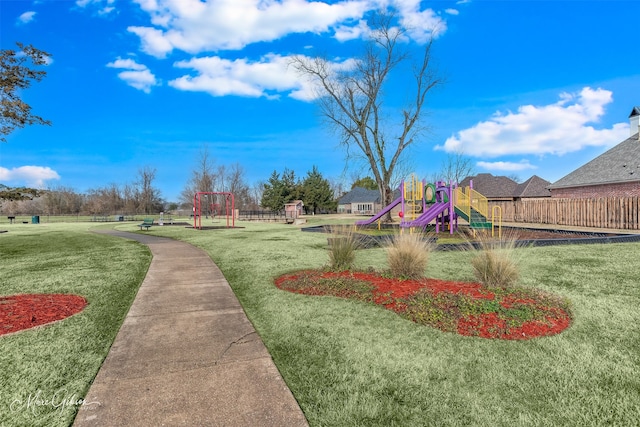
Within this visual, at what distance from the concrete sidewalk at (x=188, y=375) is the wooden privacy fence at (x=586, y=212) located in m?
22.8

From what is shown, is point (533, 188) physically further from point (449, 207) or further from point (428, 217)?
point (428, 217)

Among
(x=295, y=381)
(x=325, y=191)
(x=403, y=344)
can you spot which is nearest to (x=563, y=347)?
(x=403, y=344)

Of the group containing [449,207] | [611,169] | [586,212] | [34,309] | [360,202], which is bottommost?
[34,309]

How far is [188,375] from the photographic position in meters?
2.94

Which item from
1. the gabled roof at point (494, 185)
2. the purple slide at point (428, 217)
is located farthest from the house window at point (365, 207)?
the purple slide at point (428, 217)

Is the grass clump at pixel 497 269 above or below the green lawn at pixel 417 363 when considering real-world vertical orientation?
above

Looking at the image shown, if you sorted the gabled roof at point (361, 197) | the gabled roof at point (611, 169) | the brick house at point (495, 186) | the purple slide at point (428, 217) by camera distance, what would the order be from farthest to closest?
the gabled roof at point (361, 197), the brick house at point (495, 186), the gabled roof at point (611, 169), the purple slide at point (428, 217)

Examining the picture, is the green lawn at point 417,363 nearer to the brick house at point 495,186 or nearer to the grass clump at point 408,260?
the grass clump at point 408,260

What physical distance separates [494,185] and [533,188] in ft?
18.1

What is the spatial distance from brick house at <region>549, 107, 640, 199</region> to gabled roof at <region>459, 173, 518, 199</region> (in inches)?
614

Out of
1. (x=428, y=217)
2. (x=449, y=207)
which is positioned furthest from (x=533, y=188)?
(x=428, y=217)

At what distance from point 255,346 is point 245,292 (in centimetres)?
245

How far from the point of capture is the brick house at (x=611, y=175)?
867 inches

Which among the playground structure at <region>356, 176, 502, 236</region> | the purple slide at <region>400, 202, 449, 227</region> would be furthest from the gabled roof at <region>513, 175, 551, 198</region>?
the purple slide at <region>400, 202, 449, 227</region>
